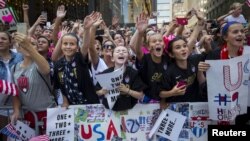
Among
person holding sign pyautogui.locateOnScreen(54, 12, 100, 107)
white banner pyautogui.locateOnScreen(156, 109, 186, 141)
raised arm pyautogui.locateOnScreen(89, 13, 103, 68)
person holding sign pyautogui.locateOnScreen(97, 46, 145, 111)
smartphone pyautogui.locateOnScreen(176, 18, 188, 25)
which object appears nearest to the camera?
person holding sign pyautogui.locateOnScreen(97, 46, 145, 111)

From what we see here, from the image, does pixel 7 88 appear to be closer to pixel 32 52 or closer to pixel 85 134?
pixel 32 52

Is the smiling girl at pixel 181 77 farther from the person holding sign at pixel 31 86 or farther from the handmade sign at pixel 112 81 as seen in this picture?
the person holding sign at pixel 31 86

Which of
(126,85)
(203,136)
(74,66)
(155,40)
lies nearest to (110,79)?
(126,85)

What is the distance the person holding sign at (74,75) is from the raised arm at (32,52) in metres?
0.25

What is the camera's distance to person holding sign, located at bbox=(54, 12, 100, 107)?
5.43 meters

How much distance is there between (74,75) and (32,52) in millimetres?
645

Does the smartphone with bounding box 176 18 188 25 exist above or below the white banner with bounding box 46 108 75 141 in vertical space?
above

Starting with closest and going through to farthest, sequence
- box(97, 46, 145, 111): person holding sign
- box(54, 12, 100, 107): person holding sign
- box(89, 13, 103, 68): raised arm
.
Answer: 1. box(97, 46, 145, 111): person holding sign
2. box(54, 12, 100, 107): person holding sign
3. box(89, 13, 103, 68): raised arm

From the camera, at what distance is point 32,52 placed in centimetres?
507

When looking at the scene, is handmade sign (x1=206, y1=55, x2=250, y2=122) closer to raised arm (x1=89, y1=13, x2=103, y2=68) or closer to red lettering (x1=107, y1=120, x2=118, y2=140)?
red lettering (x1=107, y1=120, x2=118, y2=140)

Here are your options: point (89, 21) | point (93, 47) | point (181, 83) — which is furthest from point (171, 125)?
point (89, 21)

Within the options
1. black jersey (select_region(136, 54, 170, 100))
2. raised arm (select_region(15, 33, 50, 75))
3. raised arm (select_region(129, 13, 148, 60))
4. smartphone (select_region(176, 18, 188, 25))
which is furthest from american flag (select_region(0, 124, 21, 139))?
smartphone (select_region(176, 18, 188, 25))

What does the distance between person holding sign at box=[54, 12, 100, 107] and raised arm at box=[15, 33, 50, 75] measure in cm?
25

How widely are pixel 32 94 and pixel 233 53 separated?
2.61m
